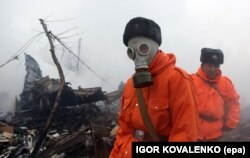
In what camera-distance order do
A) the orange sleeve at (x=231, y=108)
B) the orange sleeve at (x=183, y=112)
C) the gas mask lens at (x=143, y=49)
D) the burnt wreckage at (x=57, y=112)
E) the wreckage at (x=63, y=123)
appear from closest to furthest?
the orange sleeve at (x=183, y=112)
the gas mask lens at (x=143, y=49)
the orange sleeve at (x=231, y=108)
the wreckage at (x=63, y=123)
the burnt wreckage at (x=57, y=112)

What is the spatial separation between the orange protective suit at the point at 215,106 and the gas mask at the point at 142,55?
2.41 meters

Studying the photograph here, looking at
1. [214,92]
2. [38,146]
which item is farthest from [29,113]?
[214,92]

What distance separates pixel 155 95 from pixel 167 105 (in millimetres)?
132

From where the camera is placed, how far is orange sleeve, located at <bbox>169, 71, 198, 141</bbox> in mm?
2650

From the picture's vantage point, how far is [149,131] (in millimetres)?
2752

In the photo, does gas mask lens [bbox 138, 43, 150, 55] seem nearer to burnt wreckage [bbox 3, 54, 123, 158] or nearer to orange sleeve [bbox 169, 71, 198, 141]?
orange sleeve [bbox 169, 71, 198, 141]

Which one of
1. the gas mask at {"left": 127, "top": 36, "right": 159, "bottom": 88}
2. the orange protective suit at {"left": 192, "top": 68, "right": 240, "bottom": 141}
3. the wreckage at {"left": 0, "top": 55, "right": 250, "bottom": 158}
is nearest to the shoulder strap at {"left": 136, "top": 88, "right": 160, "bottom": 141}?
the gas mask at {"left": 127, "top": 36, "right": 159, "bottom": 88}

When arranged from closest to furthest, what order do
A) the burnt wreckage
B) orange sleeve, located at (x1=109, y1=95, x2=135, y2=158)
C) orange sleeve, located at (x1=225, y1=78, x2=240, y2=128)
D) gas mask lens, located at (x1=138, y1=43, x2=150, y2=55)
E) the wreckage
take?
gas mask lens, located at (x1=138, y1=43, x2=150, y2=55)
orange sleeve, located at (x1=109, y1=95, x2=135, y2=158)
orange sleeve, located at (x1=225, y1=78, x2=240, y2=128)
the wreckage
the burnt wreckage

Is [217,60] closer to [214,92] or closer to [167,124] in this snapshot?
[214,92]

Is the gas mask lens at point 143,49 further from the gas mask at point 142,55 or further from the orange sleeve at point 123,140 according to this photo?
the orange sleeve at point 123,140

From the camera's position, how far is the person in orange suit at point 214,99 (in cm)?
512

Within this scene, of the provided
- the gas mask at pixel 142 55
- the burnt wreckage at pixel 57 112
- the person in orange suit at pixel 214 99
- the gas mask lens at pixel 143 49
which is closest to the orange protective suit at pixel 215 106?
the person in orange suit at pixel 214 99

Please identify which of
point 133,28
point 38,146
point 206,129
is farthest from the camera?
point 38,146

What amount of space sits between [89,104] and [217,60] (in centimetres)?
1074
